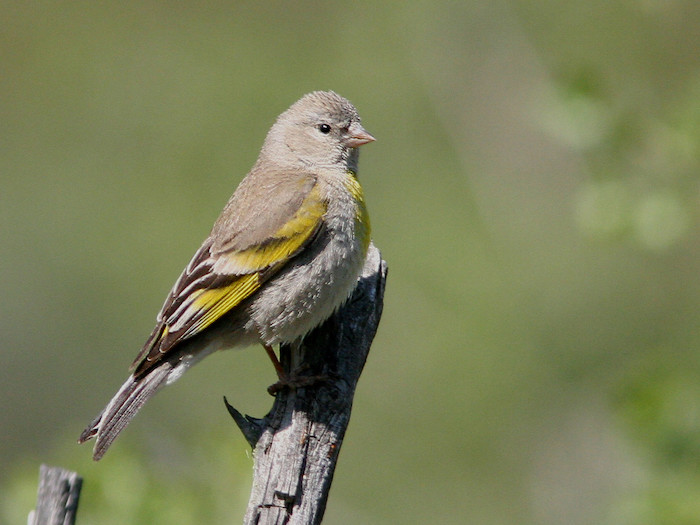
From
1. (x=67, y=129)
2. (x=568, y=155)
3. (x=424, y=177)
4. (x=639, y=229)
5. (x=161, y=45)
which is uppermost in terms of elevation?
→ (x=161, y=45)

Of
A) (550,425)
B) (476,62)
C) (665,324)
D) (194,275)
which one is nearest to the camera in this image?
(194,275)

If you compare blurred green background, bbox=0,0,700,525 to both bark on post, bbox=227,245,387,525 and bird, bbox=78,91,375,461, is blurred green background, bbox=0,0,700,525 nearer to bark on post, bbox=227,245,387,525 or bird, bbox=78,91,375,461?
bird, bbox=78,91,375,461

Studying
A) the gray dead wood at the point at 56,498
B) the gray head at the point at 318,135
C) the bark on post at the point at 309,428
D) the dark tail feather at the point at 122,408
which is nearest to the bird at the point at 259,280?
the dark tail feather at the point at 122,408

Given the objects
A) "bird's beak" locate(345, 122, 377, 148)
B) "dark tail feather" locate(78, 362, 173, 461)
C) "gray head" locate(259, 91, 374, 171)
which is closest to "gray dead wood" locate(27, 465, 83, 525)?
"dark tail feather" locate(78, 362, 173, 461)

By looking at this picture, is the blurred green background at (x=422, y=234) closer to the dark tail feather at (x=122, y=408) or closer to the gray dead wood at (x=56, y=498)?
the dark tail feather at (x=122, y=408)

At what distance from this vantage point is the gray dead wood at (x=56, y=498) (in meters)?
3.26

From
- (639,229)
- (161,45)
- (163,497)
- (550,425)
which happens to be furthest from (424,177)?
(163,497)

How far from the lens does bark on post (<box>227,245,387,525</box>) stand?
398 cm

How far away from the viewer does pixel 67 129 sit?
1240cm

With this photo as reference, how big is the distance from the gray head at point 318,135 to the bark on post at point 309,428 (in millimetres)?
1374

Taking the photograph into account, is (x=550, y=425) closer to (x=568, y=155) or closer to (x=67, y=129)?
(x=568, y=155)

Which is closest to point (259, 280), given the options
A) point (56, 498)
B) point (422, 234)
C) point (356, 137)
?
point (356, 137)

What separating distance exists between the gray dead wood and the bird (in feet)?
4.72

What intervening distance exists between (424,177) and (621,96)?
16.2 ft
